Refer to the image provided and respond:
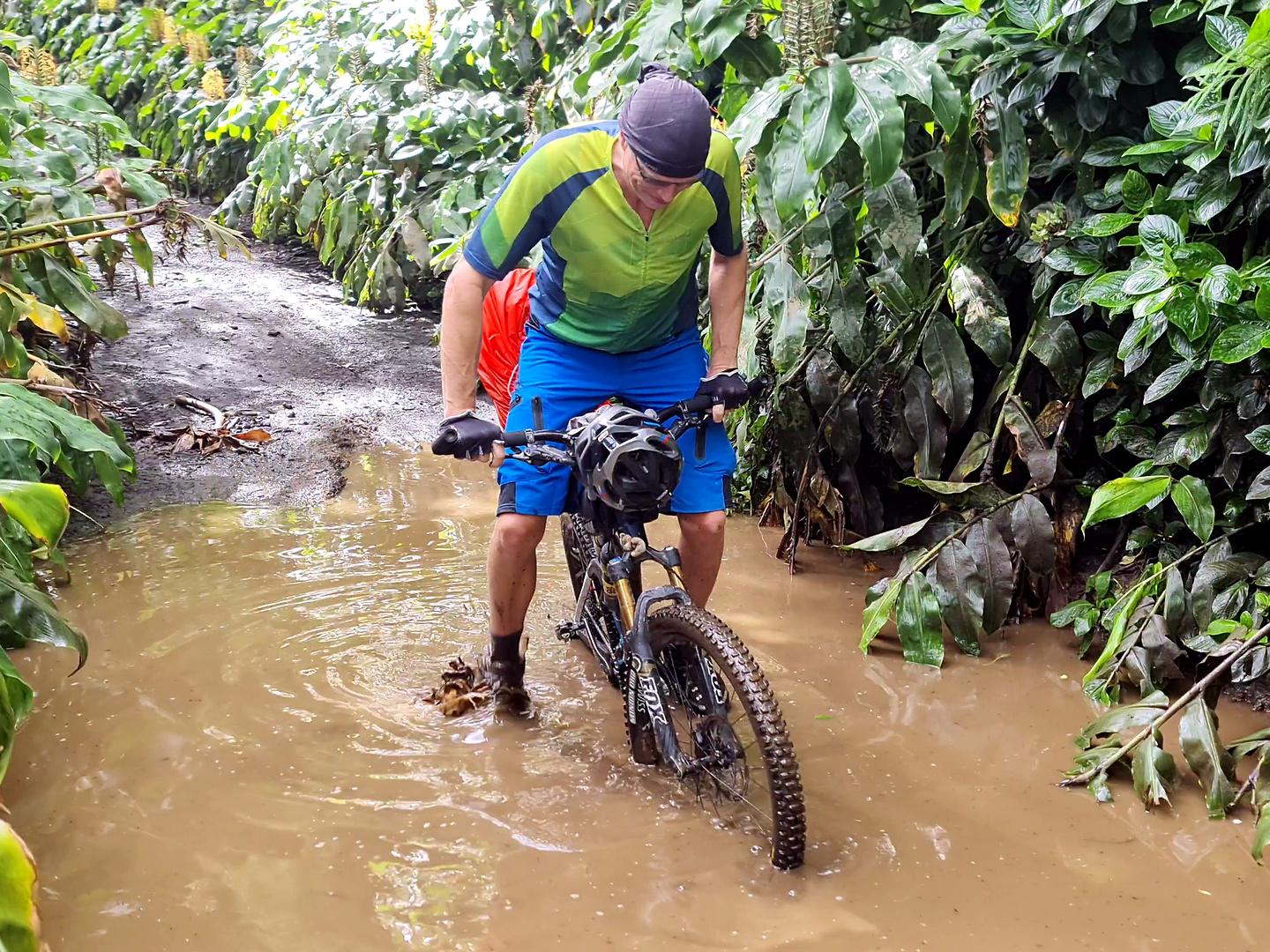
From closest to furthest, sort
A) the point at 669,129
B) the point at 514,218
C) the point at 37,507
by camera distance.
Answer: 1. the point at 37,507
2. the point at 669,129
3. the point at 514,218

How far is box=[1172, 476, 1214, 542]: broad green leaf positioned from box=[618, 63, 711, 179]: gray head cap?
1.84 metres

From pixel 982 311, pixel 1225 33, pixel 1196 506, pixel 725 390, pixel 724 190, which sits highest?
pixel 1225 33

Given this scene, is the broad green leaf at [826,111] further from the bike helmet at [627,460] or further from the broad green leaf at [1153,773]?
the broad green leaf at [1153,773]

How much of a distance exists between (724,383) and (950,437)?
74.4 inches

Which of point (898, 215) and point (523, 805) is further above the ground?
point (898, 215)

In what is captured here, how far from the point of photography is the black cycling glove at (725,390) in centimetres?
313

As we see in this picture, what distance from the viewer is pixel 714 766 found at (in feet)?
9.96

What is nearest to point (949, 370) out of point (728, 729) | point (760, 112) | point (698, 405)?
point (760, 112)

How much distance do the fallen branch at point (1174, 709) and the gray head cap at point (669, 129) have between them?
190 centimetres

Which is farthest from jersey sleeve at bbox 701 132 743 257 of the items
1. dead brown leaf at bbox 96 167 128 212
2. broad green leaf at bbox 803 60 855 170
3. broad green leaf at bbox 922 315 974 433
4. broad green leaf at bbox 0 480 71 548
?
dead brown leaf at bbox 96 167 128 212

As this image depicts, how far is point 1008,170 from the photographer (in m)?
3.87

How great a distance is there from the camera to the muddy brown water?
2.62 m

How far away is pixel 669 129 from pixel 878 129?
111cm

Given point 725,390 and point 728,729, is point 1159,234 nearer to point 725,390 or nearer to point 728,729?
point 725,390
